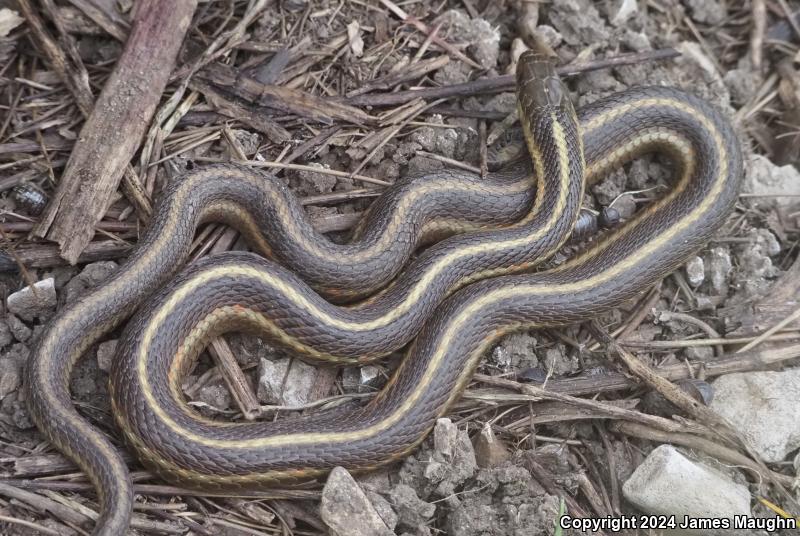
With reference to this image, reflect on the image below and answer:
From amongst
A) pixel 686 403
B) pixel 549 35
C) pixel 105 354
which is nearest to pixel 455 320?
pixel 686 403

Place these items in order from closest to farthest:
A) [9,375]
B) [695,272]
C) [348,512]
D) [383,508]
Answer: [348,512] < [383,508] < [9,375] < [695,272]

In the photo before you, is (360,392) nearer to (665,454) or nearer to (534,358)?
(534,358)

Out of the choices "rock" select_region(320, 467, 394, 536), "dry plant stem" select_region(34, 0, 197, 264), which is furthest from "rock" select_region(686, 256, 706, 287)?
"dry plant stem" select_region(34, 0, 197, 264)

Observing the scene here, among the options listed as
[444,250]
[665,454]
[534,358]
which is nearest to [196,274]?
[444,250]

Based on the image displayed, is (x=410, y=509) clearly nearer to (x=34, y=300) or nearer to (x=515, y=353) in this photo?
(x=515, y=353)

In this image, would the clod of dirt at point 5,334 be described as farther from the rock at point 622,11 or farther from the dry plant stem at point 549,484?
the rock at point 622,11

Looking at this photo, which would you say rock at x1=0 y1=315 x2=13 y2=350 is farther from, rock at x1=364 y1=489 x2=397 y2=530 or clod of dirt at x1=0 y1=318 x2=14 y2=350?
rock at x1=364 y1=489 x2=397 y2=530
